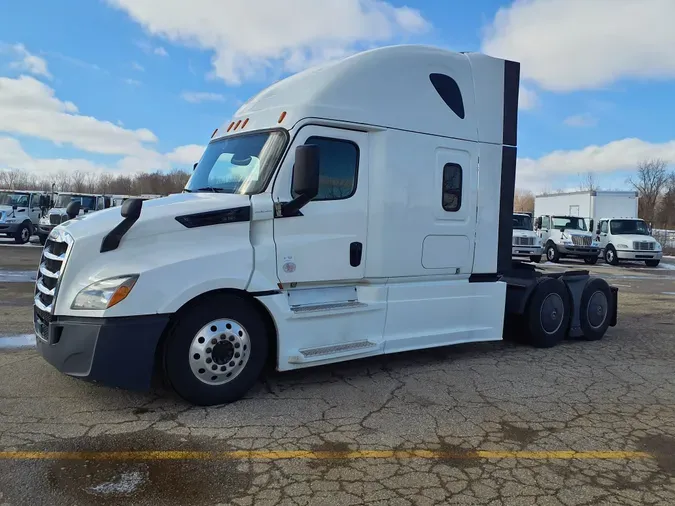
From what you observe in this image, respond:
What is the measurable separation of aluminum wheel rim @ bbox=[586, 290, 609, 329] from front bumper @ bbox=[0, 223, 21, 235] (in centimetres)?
2313

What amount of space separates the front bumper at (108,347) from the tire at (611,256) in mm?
24964

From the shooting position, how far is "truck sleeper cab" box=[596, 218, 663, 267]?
24.6m

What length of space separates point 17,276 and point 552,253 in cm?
2152

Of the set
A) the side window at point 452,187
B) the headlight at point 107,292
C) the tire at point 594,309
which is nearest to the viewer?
the headlight at point 107,292

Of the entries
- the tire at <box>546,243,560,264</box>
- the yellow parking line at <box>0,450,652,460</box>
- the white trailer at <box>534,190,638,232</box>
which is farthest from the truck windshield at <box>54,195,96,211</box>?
the white trailer at <box>534,190,638,232</box>

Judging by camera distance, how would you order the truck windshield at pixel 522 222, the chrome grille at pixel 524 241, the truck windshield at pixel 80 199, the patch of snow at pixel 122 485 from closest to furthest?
1. the patch of snow at pixel 122 485
2. the chrome grille at pixel 524 241
3. the truck windshield at pixel 80 199
4. the truck windshield at pixel 522 222

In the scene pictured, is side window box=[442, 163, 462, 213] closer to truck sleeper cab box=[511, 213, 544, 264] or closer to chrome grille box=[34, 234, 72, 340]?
chrome grille box=[34, 234, 72, 340]

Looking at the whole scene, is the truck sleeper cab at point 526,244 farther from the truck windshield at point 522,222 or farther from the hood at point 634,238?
the hood at point 634,238

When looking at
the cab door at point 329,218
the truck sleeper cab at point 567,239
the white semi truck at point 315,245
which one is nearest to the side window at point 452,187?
the white semi truck at point 315,245

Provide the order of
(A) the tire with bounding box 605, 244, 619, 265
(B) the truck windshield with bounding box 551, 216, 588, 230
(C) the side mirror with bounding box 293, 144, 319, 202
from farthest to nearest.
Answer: (B) the truck windshield with bounding box 551, 216, 588, 230 < (A) the tire with bounding box 605, 244, 619, 265 < (C) the side mirror with bounding box 293, 144, 319, 202

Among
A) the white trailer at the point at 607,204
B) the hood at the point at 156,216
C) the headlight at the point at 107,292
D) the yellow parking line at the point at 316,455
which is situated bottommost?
the yellow parking line at the point at 316,455

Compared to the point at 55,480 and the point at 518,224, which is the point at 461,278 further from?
the point at 518,224

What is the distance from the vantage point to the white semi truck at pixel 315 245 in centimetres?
451

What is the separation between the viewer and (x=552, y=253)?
85.3ft
